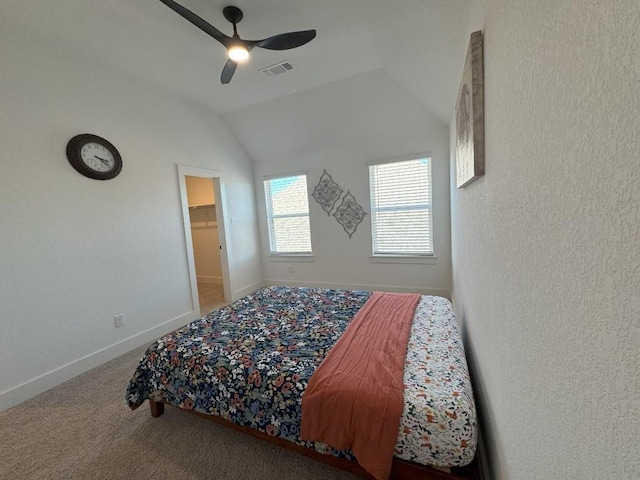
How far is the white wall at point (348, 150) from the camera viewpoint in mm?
3375

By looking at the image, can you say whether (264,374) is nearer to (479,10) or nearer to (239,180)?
(479,10)

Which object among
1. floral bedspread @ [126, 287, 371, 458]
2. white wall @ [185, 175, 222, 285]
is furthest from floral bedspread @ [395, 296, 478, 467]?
white wall @ [185, 175, 222, 285]

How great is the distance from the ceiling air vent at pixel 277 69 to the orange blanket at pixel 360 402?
2718 millimetres

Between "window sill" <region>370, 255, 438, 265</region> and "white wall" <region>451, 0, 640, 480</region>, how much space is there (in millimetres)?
2955

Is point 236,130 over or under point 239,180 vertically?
over

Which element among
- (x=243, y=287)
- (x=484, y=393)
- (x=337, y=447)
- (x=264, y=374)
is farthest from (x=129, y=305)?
(x=484, y=393)

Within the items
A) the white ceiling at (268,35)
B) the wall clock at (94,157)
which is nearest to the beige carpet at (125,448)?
the wall clock at (94,157)

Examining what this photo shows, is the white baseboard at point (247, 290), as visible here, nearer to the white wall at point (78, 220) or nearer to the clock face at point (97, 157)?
the white wall at point (78, 220)

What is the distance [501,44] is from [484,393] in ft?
4.71

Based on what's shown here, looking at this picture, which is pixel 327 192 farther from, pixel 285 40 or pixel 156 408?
pixel 156 408

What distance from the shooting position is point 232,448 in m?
1.58

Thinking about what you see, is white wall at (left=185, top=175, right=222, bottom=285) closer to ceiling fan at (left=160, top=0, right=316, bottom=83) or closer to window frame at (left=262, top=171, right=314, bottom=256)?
window frame at (left=262, top=171, right=314, bottom=256)

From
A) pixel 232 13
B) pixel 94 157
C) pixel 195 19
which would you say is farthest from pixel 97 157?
pixel 232 13

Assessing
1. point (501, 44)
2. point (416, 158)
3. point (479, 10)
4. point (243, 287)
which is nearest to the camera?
point (501, 44)
